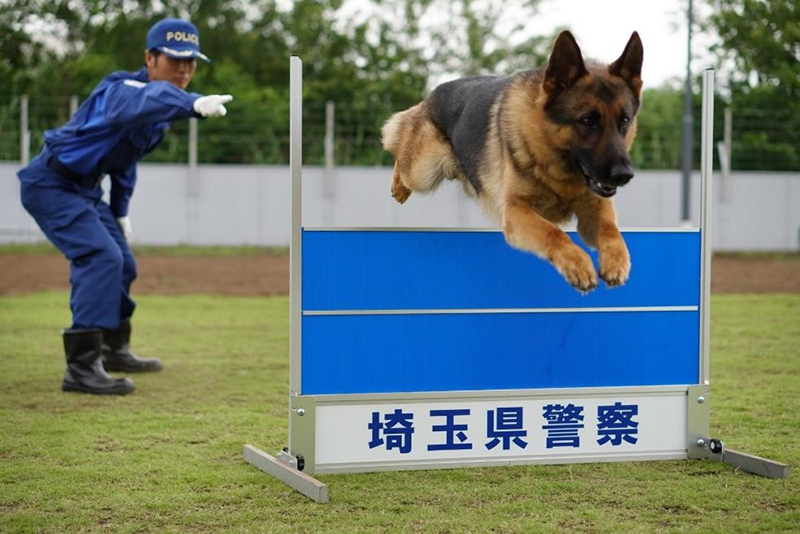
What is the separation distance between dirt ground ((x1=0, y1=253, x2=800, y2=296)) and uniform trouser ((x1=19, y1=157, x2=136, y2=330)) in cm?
573

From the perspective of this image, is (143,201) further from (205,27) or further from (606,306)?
(606,306)

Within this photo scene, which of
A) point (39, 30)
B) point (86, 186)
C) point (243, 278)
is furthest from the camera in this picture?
point (39, 30)

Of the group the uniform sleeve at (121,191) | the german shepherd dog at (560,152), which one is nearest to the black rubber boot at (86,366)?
the uniform sleeve at (121,191)

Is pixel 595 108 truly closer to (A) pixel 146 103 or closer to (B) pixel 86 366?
(A) pixel 146 103

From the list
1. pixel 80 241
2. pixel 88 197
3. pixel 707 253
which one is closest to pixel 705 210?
pixel 707 253

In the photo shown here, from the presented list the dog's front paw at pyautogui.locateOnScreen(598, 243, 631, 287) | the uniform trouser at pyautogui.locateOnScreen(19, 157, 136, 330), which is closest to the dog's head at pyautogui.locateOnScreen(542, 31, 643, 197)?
the dog's front paw at pyautogui.locateOnScreen(598, 243, 631, 287)

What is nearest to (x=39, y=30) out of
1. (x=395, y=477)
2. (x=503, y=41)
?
(x=503, y=41)

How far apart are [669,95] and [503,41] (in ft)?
19.0

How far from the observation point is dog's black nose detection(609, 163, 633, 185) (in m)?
3.52

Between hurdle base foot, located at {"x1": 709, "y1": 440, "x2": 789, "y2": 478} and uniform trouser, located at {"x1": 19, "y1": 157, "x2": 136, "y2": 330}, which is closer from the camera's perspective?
hurdle base foot, located at {"x1": 709, "y1": 440, "x2": 789, "y2": 478}

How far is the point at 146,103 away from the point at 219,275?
8.81 meters

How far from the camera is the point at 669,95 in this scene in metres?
29.9

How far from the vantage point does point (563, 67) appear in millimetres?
3701

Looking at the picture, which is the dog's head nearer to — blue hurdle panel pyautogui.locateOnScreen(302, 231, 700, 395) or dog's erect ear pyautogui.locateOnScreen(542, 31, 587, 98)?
dog's erect ear pyautogui.locateOnScreen(542, 31, 587, 98)
